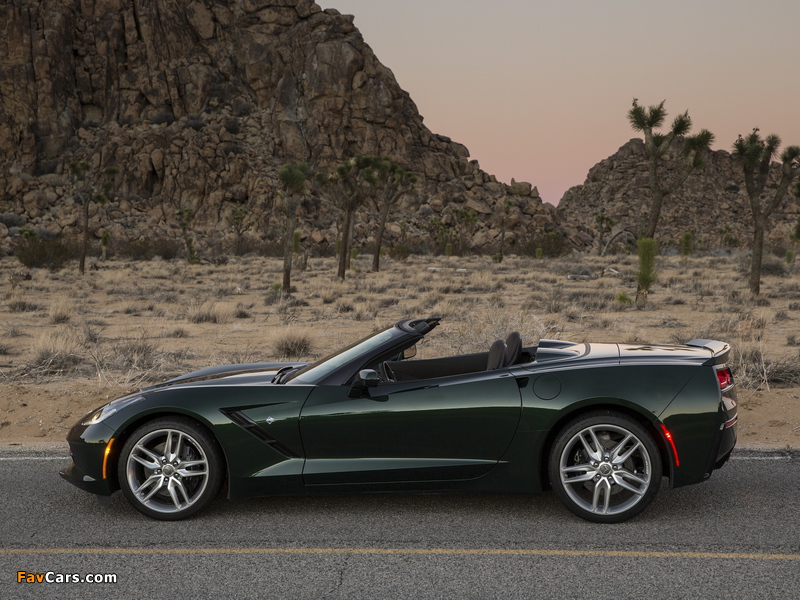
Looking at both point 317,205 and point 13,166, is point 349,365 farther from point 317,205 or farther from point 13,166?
point 13,166

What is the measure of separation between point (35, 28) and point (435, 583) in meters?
119

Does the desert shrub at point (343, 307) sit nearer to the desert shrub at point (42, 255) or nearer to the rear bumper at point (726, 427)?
the rear bumper at point (726, 427)

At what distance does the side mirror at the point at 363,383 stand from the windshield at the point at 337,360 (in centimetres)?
26

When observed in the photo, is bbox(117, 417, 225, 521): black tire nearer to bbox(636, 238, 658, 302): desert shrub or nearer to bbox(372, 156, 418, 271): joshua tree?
bbox(636, 238, 658, 302): desert shrub

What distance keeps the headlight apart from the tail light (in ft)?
12.6

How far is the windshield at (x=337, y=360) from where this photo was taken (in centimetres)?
507

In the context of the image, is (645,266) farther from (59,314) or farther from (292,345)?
(59,314)

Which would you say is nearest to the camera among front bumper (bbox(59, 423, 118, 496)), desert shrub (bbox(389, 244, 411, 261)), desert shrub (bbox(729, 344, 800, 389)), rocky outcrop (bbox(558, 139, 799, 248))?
front bumper (bbox(59, 423, 118, 496))

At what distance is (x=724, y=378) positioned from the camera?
4988 mm

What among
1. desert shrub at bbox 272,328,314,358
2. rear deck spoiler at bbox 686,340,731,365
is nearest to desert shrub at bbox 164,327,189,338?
desert shrub at bbox 272,328,314,358

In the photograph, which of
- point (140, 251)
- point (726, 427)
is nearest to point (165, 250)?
point (140, 251)

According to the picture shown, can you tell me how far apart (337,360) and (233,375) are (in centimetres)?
94

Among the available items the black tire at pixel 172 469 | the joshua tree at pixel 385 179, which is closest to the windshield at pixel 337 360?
the black tire at pixel 172 469

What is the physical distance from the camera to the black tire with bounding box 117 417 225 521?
4.88m
